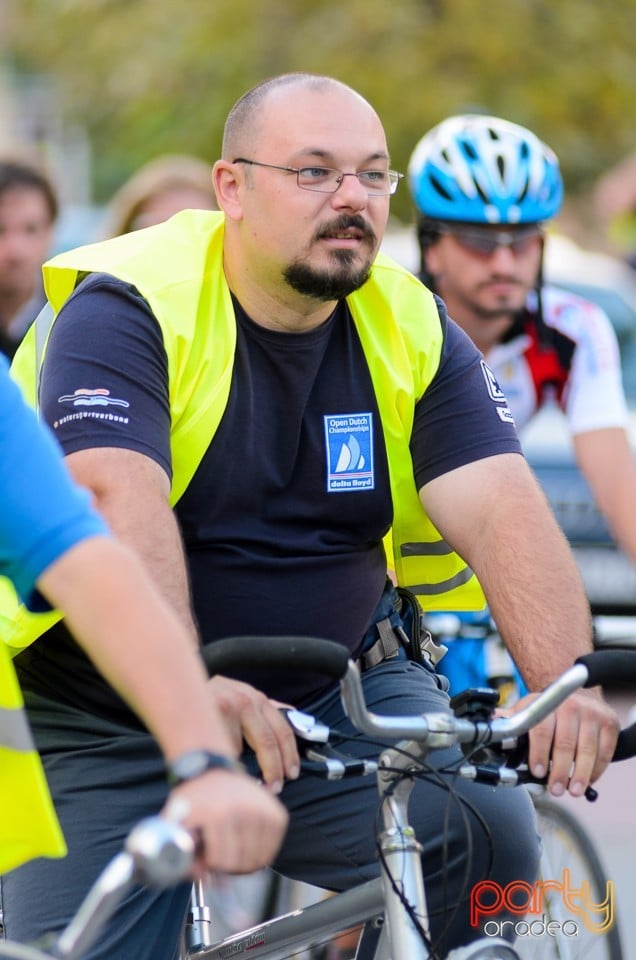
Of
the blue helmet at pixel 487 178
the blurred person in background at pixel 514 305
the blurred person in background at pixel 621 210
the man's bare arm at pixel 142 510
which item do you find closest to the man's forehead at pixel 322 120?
the man's bare arm at pixel 142 510

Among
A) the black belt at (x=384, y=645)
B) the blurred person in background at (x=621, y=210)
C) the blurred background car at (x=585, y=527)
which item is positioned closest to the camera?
the black belt at (x=384, y=645)

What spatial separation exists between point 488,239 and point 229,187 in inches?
80.1

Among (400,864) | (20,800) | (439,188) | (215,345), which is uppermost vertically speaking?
(439,188)

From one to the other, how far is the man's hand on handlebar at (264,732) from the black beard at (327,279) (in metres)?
1.01

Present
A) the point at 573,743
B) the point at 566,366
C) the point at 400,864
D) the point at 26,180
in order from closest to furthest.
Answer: the point at 400,864
the point at 573,743
the point at 566,366
the point at 26,180

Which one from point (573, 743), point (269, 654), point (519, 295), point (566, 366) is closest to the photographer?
point (269, 654)

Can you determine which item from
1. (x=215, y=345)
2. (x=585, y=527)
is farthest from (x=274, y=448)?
(x=585, y=527)

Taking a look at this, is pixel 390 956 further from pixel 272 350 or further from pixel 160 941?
pixel 272 350

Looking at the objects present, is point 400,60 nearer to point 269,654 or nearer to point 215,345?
point 215,345

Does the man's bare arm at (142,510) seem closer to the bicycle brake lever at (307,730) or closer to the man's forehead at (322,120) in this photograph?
the bicycle brake lever at (307,730)

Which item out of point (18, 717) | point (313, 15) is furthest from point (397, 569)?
point (313, 15)

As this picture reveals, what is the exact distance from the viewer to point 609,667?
10.1ft

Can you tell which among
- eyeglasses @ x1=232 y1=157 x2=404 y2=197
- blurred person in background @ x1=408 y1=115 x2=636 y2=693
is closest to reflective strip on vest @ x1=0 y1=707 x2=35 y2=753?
eyeglasses @ x1=232 y1=157 x2=404 y2=197

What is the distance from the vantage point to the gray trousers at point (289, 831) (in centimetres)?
341
